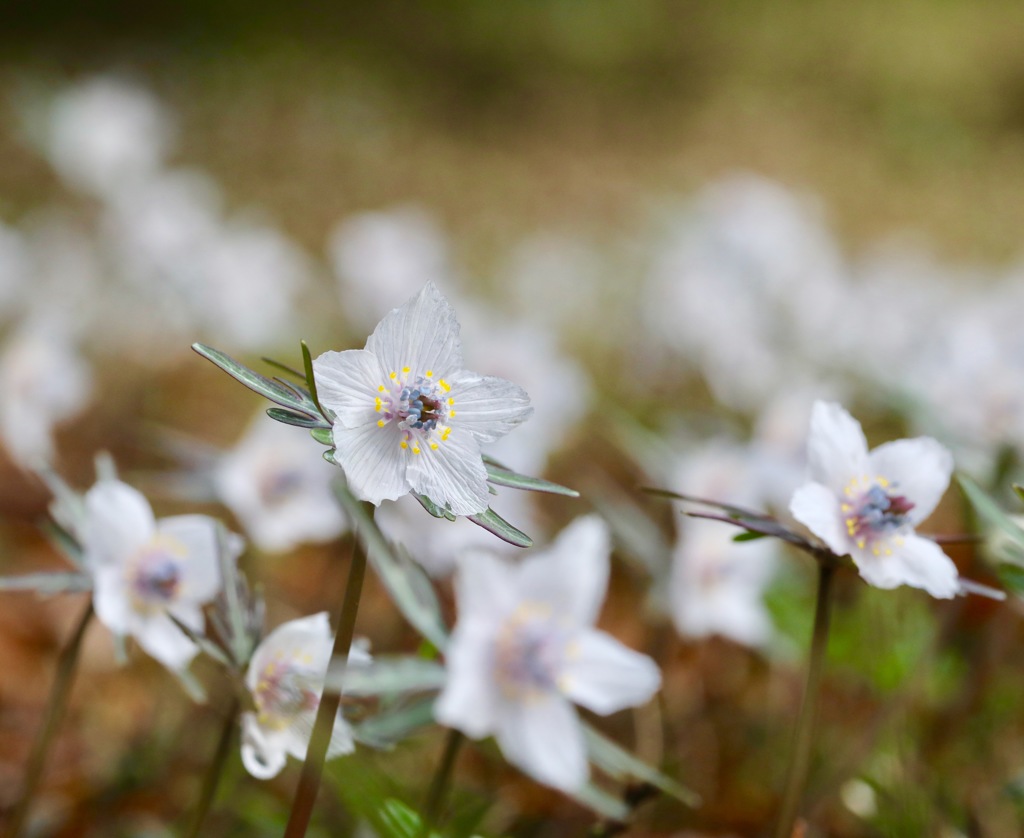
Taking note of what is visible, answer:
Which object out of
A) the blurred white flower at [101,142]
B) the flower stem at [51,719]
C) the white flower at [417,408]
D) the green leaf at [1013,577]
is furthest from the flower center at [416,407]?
the blurred white flower at [101,142]

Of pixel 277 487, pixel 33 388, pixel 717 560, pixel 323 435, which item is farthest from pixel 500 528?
pixel 33 388

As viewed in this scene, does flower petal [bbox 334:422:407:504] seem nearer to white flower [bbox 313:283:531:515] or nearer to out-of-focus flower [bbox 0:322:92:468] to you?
white flower [bbox 313:283:531:515]

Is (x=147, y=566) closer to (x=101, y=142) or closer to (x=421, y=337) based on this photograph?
(x=421, y=337)

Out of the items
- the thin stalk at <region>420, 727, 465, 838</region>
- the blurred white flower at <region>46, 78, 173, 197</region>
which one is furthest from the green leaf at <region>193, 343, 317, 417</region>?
A: the blurred white flower at <region>46, 78, 173, 197</region>

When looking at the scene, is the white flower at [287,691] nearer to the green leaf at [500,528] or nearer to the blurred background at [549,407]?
the blurred background at [549,407]

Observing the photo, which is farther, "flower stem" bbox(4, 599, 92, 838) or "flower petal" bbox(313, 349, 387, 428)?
"flower stem" bbox(4, 599, 92, 838)

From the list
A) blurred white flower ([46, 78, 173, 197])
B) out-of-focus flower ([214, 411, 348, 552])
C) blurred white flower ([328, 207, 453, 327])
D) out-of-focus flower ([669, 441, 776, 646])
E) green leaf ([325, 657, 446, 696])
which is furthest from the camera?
blurred white flower ([46, 78, 173, 197])

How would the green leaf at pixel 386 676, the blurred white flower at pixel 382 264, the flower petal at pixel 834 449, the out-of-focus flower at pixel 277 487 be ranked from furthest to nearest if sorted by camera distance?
the blurred white flower at pixel 382 264
the out-of-focus flower at pixel 277 487
the flower petal at pixel 834 449
the green leaf at pixel 386 676
